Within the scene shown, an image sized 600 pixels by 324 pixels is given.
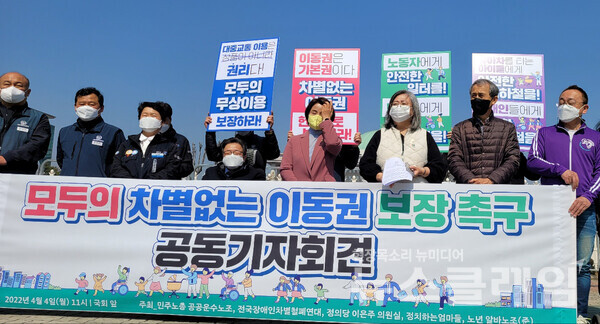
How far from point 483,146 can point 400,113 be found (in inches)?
33.1

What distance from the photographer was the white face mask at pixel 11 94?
17.1ft

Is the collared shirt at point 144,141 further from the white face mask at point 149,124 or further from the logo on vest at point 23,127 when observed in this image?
the logo on vest at point 23,127

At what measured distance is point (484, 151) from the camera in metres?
4.67

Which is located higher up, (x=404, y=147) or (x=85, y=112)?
(x=85, y=112)

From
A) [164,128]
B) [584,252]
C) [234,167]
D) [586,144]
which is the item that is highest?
[164,128]

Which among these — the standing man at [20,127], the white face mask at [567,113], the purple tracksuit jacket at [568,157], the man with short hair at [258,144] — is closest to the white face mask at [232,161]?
the man with short hair at [258,144]

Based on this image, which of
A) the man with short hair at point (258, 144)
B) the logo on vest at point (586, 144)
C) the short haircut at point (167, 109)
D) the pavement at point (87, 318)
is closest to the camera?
the pavement at point (87, 318)

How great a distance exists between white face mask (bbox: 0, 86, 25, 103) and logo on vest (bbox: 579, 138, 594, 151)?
18.4 ft

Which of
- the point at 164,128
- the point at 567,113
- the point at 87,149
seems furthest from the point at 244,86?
the point at 567,113

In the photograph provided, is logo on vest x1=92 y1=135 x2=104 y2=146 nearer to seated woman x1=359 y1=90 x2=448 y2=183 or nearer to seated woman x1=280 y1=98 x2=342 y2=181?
seated woman x1=280 y1=98 x2=342 y2=181

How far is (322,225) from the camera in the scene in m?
4.32

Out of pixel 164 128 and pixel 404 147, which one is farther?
pixel 164 128

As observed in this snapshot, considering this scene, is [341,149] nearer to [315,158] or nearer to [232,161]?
[315,158]

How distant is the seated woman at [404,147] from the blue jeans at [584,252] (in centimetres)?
125
